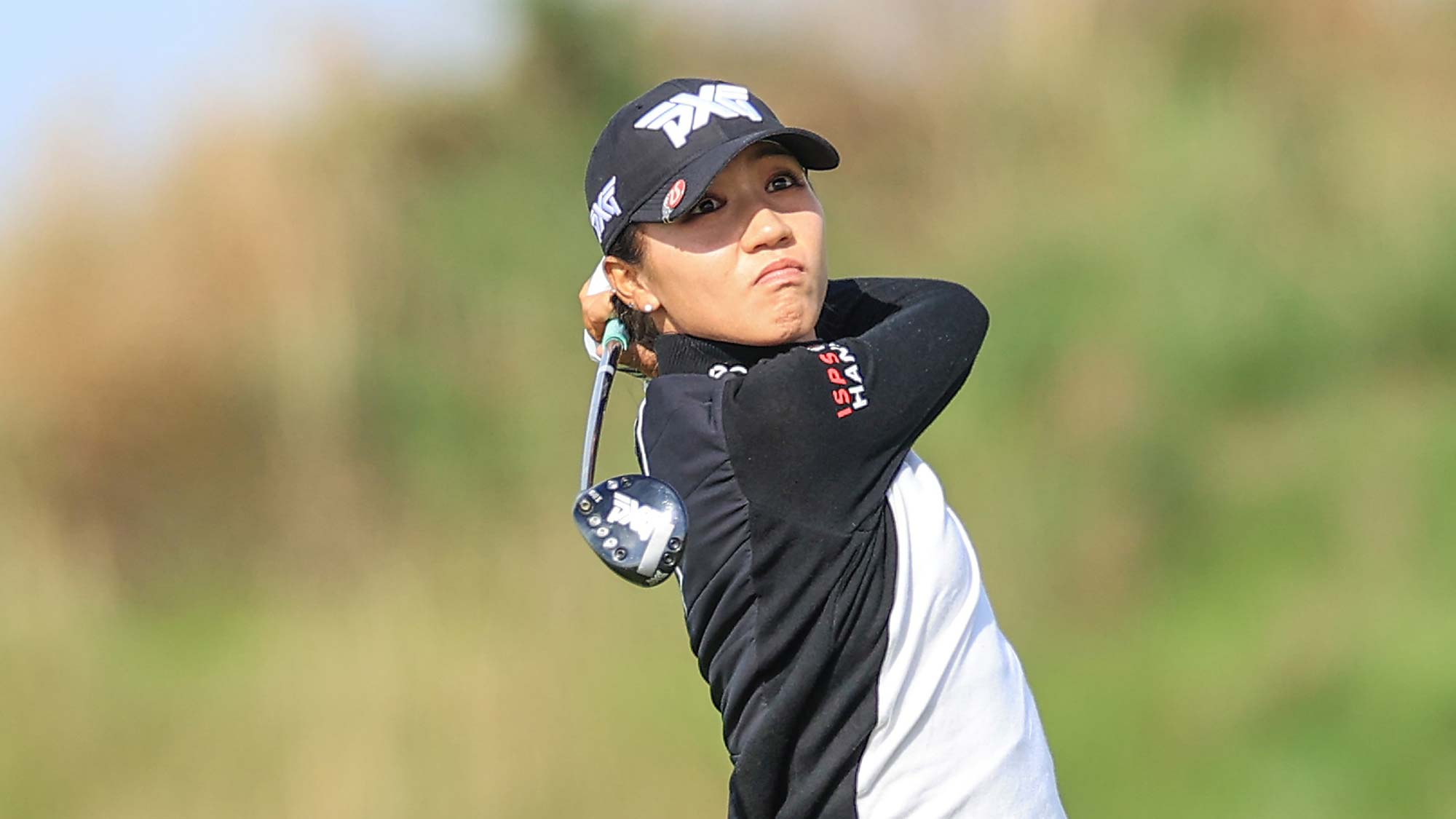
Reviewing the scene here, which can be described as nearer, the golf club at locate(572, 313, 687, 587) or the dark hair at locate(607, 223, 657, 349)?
the golf club at locate(572, 313, 687, 587)

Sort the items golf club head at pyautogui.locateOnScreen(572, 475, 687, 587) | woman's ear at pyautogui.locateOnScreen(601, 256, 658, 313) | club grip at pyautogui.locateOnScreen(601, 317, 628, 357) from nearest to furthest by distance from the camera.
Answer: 1. golf club head at pyautogui.locateOnScreen(572, 475, 687, 587)
2. woman's ear at pyautogui.locateOnScreen(601, 256, 658, 313)
3. club grip at pyautogui.locateOnScreen(601, 317, 628, 357)

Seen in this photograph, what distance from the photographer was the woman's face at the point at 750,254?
2.13 m

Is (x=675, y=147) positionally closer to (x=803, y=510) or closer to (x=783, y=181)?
(x=783, y=181)

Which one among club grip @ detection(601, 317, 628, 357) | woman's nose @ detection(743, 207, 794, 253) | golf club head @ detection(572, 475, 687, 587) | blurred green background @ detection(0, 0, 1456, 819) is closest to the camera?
golf club head @ detection(572, 475, 687, 587)

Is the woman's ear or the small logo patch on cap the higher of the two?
the small logo patch on cap

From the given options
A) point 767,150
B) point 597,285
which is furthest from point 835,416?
point 597,285

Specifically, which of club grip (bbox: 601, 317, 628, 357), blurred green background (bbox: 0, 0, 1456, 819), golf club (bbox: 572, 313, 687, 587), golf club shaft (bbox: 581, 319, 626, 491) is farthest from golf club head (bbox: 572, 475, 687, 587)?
blurred green background (bbox: 0, 0, 1456, 819)

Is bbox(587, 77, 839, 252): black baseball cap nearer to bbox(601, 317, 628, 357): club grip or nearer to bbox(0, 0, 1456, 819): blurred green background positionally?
bbox(601, 317, 628, 357): club grip

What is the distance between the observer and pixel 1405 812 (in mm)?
6031

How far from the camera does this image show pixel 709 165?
81.6 inches

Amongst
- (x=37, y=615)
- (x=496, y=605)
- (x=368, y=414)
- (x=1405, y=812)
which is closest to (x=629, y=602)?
(x=496, y=605)

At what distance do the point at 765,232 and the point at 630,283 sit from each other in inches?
9.2

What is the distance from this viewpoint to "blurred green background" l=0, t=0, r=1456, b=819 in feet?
21.0

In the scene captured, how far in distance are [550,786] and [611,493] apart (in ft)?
13.8
